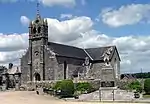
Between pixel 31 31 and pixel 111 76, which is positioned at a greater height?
pixel 31 31

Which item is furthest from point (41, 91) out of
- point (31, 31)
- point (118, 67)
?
point (118, 67)

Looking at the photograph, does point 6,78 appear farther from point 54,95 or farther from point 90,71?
point 54,95

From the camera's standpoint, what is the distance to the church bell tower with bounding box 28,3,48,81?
86156mm

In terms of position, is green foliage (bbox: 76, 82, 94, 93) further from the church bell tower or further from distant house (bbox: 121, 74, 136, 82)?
the church bell tower

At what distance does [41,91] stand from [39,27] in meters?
30.1

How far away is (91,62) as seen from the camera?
3627 inches

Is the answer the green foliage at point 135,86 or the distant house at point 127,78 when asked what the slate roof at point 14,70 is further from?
the green foliage at point 135,86

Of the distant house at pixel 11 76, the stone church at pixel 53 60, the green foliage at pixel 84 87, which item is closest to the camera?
the green foliage at pixel 84 87

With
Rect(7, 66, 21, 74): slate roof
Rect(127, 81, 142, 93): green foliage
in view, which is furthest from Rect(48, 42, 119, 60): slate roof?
Rect(127, 81, 142, 93): green foliage

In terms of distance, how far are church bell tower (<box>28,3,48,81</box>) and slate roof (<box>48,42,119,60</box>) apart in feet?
8.06

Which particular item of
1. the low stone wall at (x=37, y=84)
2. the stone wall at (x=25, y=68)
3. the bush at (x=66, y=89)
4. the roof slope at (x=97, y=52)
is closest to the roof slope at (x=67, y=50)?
the roof slope at (x=97, y=52)

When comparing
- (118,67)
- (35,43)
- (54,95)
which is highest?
(35,43)

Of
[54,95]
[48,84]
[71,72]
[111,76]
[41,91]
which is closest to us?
[111,76]

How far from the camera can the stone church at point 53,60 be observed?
83794mm
